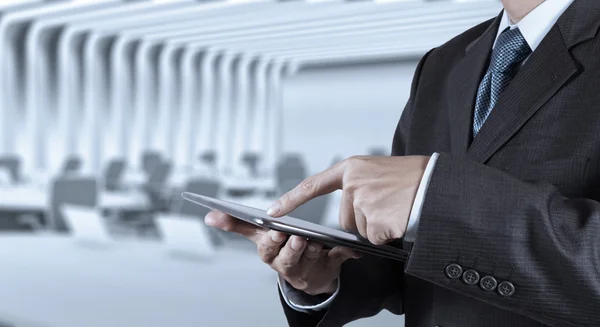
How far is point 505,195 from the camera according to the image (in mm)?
814

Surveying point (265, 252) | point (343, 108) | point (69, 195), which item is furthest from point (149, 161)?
point (265, 252)

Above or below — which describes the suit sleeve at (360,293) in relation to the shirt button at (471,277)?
below

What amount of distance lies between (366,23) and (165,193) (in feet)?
17.2

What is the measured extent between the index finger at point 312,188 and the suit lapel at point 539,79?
305 mm

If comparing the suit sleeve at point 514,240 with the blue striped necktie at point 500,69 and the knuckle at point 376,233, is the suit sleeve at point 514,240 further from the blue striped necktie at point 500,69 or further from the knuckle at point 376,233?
the blue striped necktie at point 500,69

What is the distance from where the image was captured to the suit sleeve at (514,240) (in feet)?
2.64

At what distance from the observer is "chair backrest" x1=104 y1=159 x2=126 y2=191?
11.0m

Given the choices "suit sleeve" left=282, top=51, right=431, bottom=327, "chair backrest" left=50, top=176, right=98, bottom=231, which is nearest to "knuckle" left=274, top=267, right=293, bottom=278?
"suit sleeve" left=282, top=51, right=431, bottom=327

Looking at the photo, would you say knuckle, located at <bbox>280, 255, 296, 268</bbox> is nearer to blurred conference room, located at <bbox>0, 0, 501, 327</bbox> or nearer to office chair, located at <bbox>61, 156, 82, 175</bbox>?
blurred conference room, located at <bbox>0, 0, 501, 327</bbox>

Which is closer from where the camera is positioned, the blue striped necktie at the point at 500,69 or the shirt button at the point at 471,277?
the shirt button at the point at 471,277

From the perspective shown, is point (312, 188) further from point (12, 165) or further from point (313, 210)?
point (12, 165)

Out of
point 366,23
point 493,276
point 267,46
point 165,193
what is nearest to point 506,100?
point 493,276

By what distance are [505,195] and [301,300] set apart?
523 millimetres

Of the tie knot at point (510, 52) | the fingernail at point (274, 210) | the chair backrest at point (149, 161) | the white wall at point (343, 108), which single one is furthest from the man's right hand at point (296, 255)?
the white wall at point (343, 108)
